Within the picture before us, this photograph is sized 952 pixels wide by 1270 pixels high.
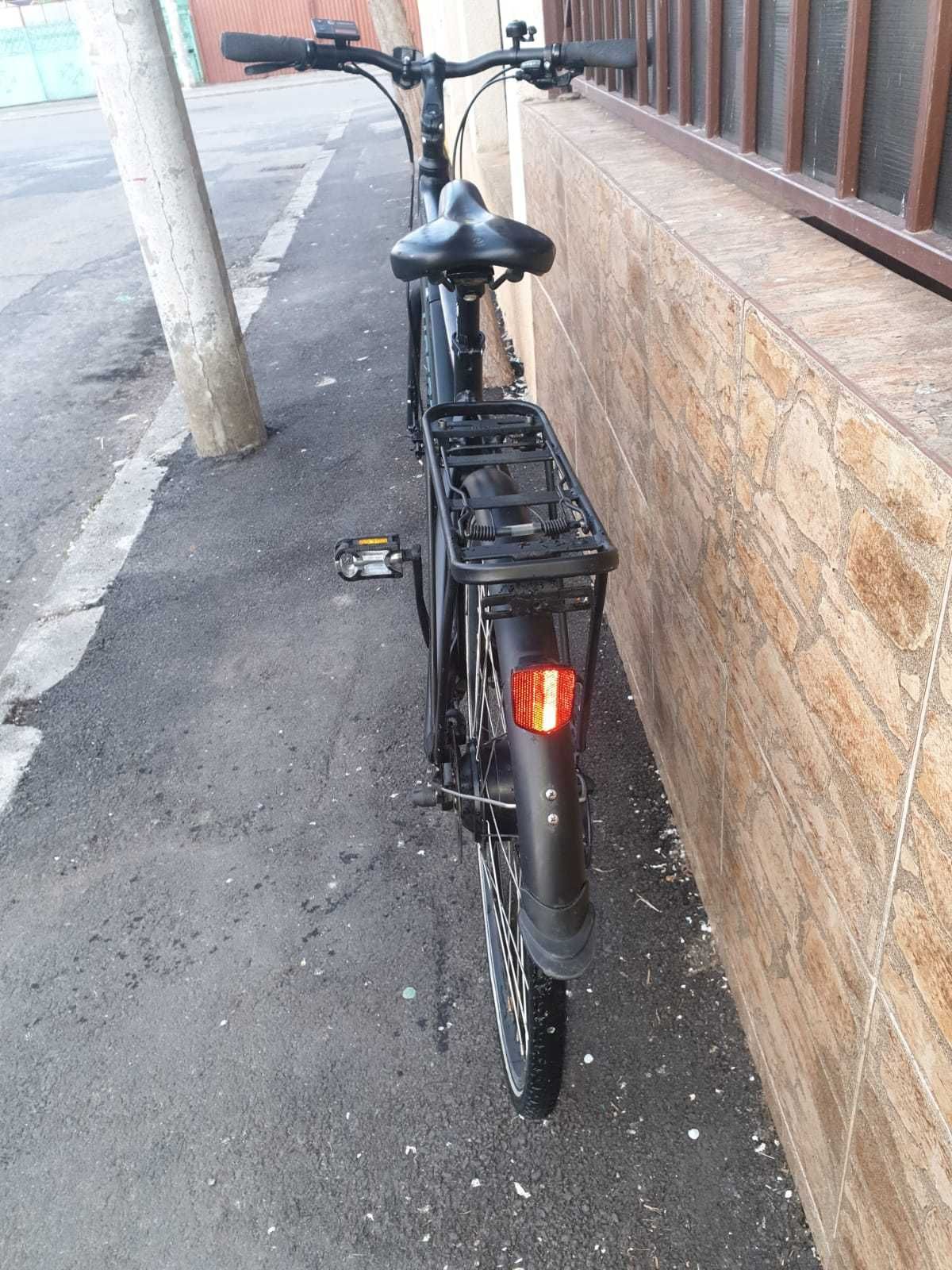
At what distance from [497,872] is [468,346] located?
139 cm

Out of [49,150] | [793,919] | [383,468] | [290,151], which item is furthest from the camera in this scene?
[49,150]

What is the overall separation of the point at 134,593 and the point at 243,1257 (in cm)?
310

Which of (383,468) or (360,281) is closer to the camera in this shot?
(383,468)

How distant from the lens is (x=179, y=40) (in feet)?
101

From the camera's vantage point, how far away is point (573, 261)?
3.64 m

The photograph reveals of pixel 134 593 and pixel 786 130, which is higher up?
pixel 786 130

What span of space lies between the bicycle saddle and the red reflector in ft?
3.61

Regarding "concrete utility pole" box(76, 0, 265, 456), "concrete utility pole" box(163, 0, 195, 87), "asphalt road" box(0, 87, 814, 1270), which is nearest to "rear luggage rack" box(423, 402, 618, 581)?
"asphalt road" box(0, 87, 814, 1270)

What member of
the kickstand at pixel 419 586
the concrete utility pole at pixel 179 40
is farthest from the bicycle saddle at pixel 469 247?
the concrete utility pole at pixel 179 40

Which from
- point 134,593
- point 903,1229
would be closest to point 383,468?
point 134,593

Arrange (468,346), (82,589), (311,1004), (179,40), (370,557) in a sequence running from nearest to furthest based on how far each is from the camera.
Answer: (311,1004)
(468,346)
(370,557)
(82,589)
(179,40)

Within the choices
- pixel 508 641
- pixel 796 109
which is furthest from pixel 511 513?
pixel 796 109

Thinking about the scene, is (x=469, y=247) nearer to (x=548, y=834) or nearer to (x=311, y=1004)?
(x=548, y=834)

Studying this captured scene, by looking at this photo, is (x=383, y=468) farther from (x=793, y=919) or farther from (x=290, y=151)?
(x=290, y=151)
